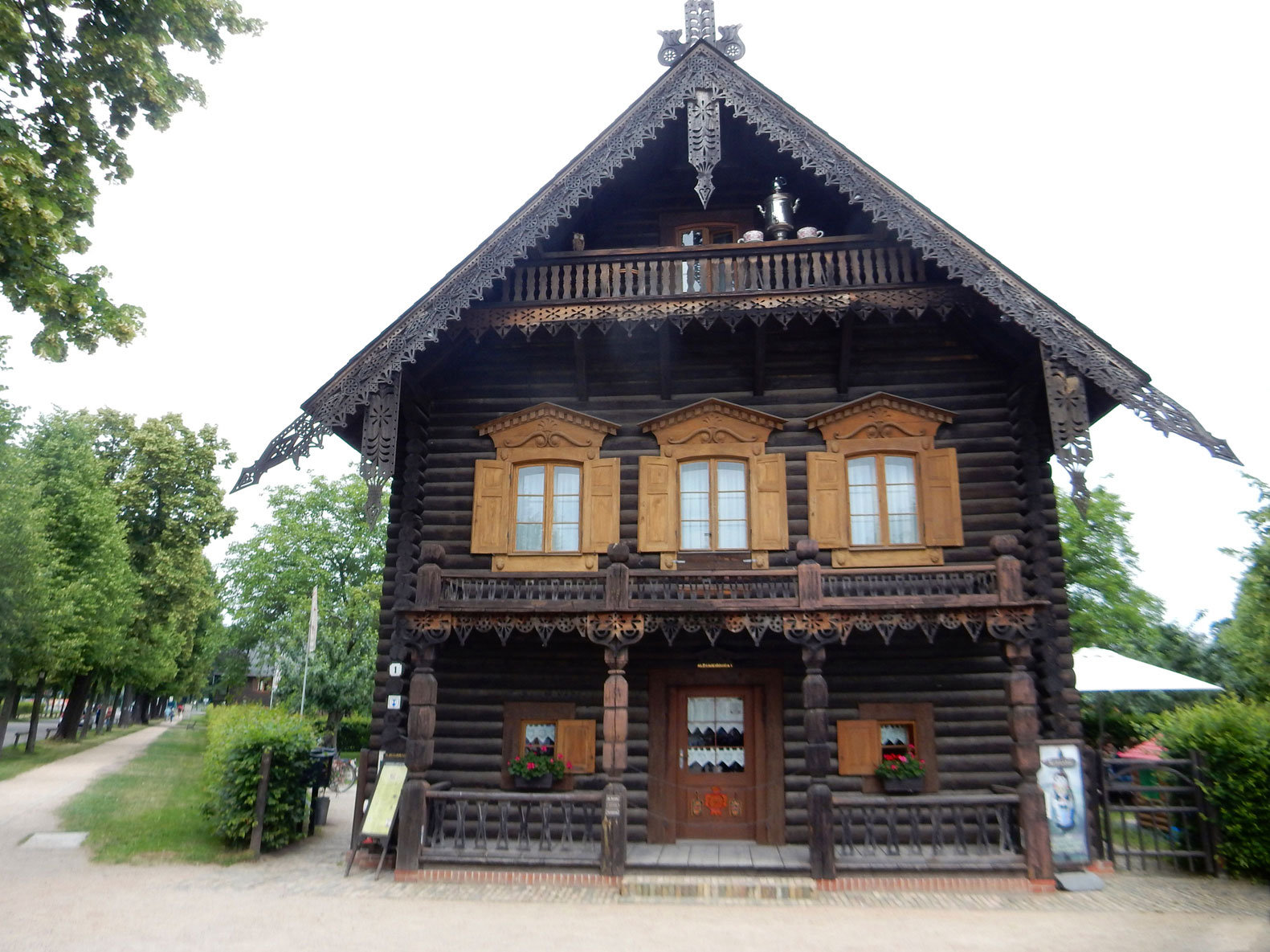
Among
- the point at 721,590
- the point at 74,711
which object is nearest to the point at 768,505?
the point at 721,590

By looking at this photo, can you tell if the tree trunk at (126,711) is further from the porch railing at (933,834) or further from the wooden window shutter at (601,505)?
the porch railing at (933,834)

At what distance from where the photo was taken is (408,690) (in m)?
13.4

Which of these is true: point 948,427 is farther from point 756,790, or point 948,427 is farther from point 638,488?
point 756,790

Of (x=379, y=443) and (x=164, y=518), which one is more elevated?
(x=164, y=518)

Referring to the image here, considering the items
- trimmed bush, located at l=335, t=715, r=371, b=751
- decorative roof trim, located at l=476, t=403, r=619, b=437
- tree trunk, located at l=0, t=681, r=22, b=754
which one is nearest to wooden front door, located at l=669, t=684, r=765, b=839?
decorative roof trim, located at l=476, t=403, r=619, b=437

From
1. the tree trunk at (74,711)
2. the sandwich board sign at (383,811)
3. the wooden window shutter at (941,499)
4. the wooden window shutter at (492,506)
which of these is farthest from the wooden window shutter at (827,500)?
the tree trunk at (74,711)

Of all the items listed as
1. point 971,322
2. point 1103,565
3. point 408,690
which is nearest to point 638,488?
point 408,690

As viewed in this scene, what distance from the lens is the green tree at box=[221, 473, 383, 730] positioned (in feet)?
128

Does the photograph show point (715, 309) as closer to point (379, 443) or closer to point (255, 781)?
point (379, 443)

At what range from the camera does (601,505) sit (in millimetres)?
13961

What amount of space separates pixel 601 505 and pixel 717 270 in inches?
161

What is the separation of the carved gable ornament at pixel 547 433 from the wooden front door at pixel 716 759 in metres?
4.17

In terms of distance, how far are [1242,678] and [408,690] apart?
25.8 meters

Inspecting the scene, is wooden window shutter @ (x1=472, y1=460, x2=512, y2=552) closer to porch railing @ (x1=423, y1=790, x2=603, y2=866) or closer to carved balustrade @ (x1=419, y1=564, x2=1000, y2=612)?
carved balustrade @ (x1=419, y1=564, x2=1000, y2=612)
